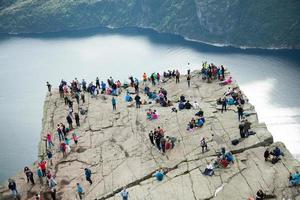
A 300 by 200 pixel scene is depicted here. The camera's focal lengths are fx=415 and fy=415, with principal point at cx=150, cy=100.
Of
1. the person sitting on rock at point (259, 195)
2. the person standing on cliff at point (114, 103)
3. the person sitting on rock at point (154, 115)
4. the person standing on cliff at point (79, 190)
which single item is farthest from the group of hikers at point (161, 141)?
the person sitting on rock at point (259, 195)

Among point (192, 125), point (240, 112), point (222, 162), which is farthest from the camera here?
point (192, 125)

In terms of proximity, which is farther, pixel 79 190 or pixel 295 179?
pixel 79 190

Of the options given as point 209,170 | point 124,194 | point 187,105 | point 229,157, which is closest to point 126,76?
point 187,105

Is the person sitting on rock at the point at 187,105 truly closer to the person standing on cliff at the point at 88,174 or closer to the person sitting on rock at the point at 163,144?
the person sitting on rock at the point at 163,144

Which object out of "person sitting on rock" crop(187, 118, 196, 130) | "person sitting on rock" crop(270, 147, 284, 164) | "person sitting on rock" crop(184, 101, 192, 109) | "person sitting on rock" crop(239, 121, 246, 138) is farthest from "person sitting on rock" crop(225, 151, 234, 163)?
"person sitting on rock" crop(184, 101, 192, 109)

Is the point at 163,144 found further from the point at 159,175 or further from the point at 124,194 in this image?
the point at 124,194

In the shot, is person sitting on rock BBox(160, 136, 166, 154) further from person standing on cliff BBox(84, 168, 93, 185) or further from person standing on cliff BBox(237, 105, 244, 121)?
person standing on cliff BBox(237, 105, 244, 121)
